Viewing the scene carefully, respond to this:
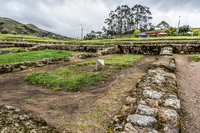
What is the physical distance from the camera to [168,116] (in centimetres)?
197

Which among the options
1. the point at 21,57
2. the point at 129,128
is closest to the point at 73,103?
the point at 129,128

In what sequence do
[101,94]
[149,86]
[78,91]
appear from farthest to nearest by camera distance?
[78,91] → [101,94] → [149,86]

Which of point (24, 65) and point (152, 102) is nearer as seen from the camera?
point (152, 102)

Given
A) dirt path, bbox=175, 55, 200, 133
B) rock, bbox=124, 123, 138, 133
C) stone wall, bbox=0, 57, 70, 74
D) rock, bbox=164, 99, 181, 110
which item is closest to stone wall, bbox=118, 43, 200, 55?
dirt path, bbox=175, 55, 200, 133

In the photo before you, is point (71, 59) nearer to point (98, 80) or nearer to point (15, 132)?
point (98, 80)

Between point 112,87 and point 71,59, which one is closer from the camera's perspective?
point 112,87

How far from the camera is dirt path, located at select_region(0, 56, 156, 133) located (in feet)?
8.14

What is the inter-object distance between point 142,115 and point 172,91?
1345 mm

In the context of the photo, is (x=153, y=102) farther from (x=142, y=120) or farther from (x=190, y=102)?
(x=190, y=102)

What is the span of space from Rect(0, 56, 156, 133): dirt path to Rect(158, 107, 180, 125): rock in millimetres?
1010

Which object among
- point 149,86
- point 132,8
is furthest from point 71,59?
point 132,8

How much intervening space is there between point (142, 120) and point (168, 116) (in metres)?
0.48

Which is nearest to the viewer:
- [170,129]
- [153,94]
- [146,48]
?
[170,129]

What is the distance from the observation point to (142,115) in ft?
6.56
